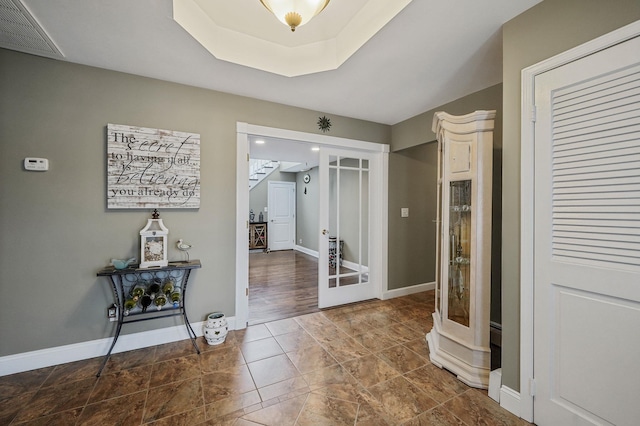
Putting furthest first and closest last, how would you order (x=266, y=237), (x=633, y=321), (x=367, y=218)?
(x=266, y=237), (x=367, y=218), (x=633, y=321)

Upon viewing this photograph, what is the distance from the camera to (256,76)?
2.44 m

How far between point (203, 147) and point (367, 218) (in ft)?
7.61

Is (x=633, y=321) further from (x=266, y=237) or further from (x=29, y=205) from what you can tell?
(x=266, y=237)

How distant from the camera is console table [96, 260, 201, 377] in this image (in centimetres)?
223

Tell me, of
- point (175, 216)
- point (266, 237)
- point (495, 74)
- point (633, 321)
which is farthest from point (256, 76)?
point (266, 237)

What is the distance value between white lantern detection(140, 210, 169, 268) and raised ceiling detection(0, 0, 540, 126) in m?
1.38

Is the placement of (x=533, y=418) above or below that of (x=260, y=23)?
below

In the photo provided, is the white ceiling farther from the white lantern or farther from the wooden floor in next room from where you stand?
the wooden floor in next room

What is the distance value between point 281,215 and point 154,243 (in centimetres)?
593

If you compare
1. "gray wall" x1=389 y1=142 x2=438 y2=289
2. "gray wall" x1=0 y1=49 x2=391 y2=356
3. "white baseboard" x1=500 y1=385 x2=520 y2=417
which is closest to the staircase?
"gray wall" x1=389 y1=142 x2=438 y2=289

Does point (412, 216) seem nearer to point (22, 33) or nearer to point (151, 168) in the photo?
point (151, 168)

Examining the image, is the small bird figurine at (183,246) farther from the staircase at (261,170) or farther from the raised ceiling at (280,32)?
the staircase at (261,170)

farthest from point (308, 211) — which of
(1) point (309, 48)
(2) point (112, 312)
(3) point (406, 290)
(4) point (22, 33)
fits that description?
(4) point (22, 33)

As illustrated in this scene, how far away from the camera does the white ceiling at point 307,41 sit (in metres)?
1.66
